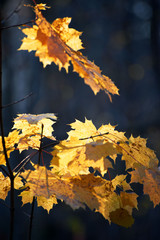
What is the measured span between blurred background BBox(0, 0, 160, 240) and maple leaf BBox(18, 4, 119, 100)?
104 inches

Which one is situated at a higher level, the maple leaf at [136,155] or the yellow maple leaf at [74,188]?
the maple leaf at [136,155]

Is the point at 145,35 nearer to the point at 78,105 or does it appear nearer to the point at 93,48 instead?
the point at 93,48

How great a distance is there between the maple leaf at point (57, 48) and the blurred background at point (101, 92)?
8.65 feet

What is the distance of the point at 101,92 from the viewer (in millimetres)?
3512

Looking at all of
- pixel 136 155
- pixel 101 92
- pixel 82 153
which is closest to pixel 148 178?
pixel 136 155

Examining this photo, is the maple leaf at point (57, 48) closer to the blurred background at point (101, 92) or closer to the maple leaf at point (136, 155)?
the maple leaf at point (136, 155)

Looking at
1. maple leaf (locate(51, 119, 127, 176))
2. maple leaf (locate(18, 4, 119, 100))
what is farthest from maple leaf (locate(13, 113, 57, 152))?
maple leaf (locate(18, 4, 119, 100))

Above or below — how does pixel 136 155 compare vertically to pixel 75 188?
above

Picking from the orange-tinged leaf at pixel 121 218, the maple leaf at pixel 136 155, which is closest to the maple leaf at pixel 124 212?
the orange-tinged leaf at pixel 121 218

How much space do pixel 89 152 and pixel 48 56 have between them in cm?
33

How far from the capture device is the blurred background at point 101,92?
3.51 meters

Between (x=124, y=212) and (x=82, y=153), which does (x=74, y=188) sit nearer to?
(x=82, y=153)

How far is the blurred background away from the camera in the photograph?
3.51 m

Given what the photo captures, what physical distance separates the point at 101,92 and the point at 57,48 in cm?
275
